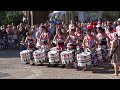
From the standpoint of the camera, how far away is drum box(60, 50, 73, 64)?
388 inches

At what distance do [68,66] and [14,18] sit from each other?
1895 cm

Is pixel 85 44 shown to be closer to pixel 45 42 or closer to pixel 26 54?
pixel 45 42

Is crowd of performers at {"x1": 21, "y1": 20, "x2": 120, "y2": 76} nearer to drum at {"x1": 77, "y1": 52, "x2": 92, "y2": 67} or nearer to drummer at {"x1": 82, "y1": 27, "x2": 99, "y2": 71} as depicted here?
drummer at {"x1": 82, "y1": 27, "x2": 99, "y2": 71}

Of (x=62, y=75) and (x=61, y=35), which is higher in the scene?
(x=61, y=35)

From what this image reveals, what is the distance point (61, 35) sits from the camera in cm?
1070

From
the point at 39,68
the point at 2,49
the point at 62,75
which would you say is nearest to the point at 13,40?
the point at 2,49

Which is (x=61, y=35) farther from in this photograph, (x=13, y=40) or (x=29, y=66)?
(x=13, y=40)

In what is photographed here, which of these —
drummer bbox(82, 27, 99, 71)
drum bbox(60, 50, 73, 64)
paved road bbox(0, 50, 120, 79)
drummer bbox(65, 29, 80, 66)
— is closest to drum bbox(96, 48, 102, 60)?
drummer bbox(82, 27, 99, 71)

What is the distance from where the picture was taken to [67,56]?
32.4 ft

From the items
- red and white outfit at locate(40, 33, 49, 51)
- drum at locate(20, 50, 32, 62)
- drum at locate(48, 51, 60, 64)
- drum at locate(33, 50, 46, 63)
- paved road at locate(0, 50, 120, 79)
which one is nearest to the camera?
paved road at locate(0, 50, 120, 79)

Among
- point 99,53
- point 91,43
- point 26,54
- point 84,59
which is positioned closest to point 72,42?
point 91,43

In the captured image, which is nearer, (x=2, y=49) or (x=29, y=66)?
(x=29, y=66)

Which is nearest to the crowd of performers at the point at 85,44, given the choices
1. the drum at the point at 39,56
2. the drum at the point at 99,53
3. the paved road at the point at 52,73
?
the drum at the point at 99,53
